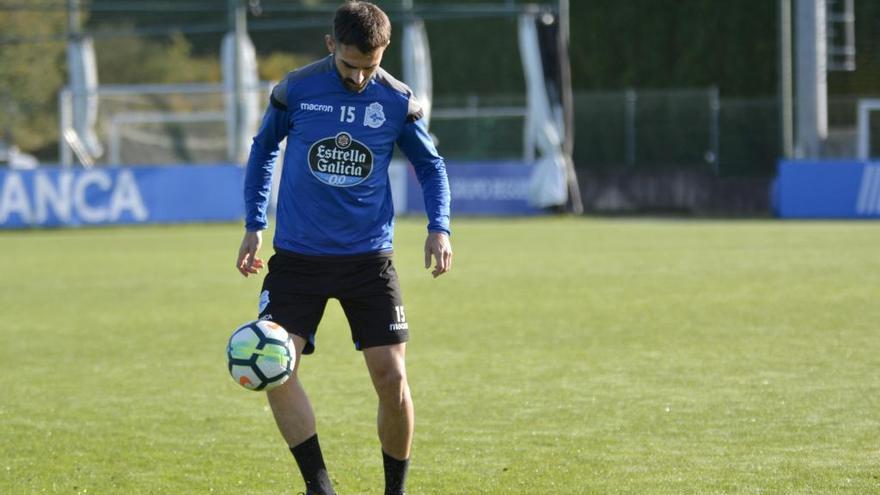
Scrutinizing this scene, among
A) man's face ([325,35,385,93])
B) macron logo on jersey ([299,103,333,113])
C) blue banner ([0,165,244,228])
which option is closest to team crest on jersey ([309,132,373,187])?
macron logo on jersey ([299,103,333,113])

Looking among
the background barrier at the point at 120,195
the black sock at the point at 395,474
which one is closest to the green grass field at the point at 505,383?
the black sock at the point at 395,474

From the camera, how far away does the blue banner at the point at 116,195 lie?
26797 mm

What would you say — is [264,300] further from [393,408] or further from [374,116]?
[374,116]

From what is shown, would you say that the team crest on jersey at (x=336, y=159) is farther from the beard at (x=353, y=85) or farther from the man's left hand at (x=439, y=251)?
the man's left hand at (x=439, y=251)

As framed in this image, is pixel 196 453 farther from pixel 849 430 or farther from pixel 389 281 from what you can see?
pixel 849 430

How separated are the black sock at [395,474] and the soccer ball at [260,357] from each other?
66 cm

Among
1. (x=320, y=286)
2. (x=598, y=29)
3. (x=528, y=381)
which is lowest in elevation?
(x=528, y=381)

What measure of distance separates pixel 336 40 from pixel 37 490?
2531mm

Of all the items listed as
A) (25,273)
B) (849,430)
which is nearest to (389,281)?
(849,430)

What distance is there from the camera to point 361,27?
18.5ft

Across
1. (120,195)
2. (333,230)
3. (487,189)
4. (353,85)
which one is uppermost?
(353,85)

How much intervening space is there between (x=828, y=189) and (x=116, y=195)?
44.7ft

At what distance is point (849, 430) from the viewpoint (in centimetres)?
742

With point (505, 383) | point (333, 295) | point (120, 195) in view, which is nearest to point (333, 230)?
point (333, 295)
